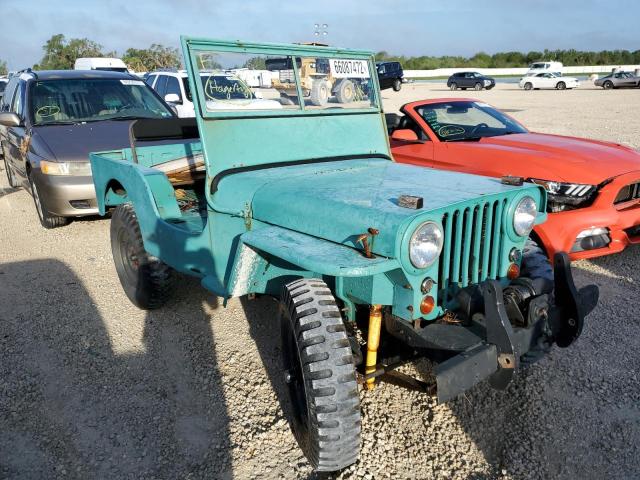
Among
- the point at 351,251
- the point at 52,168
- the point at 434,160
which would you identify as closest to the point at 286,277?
the point at 351,251

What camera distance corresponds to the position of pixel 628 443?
2.58m

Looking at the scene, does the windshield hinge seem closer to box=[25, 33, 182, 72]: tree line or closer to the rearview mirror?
the rearview mirror

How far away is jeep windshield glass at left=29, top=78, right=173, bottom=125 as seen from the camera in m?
6.09

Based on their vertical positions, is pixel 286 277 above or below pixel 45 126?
below

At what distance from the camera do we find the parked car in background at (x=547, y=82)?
33.2 m

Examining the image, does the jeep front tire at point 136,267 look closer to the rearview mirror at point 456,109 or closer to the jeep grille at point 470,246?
the jeep grille at point 470,246

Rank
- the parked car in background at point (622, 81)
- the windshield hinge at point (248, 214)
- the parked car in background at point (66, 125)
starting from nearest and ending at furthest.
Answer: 1. the windshield hinge at point (248, 214)
2. the parked car in background at point (66, 125)
3. the parked car in background at point (622, 81)

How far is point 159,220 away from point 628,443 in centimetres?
298

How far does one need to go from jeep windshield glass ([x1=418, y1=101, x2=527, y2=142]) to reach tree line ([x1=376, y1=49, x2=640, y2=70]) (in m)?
51.9

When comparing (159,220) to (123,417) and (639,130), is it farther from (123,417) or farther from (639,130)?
(639,130)

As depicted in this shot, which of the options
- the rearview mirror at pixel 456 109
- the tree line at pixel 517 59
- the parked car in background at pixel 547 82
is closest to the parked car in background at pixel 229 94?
the rearview mirror at pixel 456 109

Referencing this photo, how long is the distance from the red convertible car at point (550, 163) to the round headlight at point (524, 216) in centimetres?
176

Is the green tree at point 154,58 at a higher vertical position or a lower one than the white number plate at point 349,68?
higher

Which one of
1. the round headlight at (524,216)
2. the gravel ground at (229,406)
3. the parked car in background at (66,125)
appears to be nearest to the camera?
the gravel ground at (229,406)
